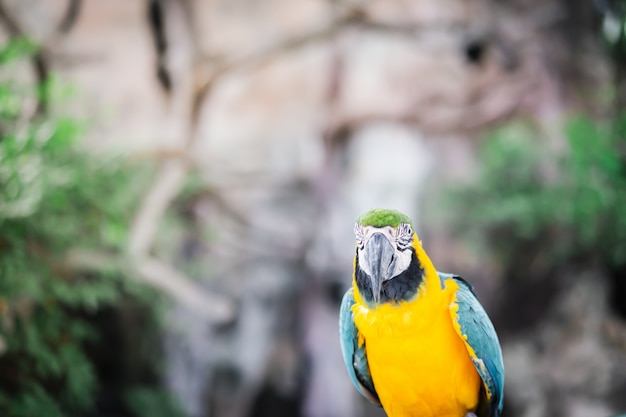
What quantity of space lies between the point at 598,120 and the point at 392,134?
1.28 metres

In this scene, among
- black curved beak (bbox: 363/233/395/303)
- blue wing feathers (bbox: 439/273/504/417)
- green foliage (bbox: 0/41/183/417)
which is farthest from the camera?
green foliage (bbox: 0/41/183/417)

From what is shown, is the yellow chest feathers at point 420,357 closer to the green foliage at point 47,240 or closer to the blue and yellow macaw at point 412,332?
the blue and yellow macaw at point 412,332

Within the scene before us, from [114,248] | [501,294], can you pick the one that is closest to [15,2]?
[114,248]

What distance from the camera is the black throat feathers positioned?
805mm

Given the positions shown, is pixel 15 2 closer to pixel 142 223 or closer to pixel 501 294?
pixel 142 223

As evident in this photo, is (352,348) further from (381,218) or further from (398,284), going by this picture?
(381,218)

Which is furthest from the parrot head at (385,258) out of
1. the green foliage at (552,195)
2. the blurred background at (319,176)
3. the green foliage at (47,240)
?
the green foliage at (552,195)

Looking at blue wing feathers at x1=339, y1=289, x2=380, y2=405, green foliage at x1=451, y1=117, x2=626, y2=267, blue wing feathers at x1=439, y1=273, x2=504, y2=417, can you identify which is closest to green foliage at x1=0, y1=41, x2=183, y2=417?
blue wing feathers at x1=339, y1=289, x2=380, y2=405

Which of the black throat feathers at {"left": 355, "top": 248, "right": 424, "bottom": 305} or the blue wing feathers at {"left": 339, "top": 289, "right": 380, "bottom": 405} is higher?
the black throat feathers at {"left": 355, "top": 248, "right": 424, "bottom": 305}

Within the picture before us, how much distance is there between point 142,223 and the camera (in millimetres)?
2244

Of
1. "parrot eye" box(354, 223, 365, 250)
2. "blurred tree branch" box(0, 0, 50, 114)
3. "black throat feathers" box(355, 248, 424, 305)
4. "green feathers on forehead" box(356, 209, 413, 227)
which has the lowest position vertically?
"black throat feathers" box(355, 248, 424, 305)

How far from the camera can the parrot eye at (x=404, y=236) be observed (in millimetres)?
778

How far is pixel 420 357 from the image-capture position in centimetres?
86

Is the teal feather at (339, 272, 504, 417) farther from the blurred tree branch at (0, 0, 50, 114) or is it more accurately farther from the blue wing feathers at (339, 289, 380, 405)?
the blurred tree branch at (0, 0, 50, 114)
